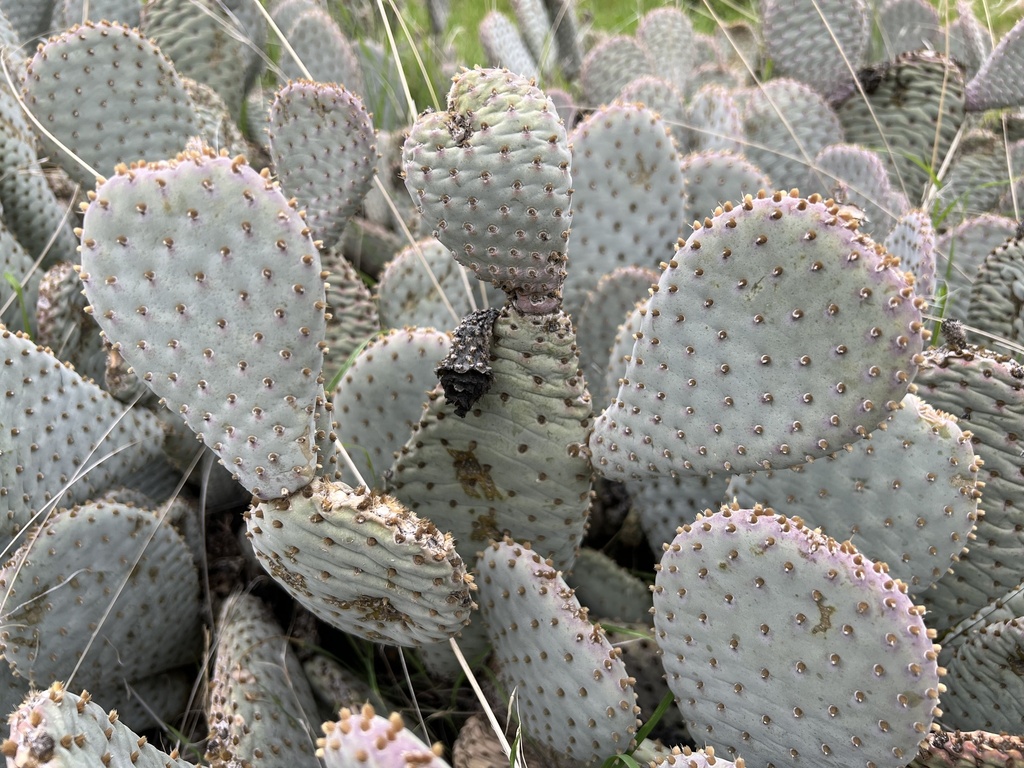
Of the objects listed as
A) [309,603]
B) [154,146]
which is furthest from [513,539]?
[154,146]

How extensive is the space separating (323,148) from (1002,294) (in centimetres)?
123

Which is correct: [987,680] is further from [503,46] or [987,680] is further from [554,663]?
[503,46]

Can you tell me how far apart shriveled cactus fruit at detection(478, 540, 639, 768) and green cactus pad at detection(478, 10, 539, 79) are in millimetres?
1900

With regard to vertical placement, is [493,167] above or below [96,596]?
above

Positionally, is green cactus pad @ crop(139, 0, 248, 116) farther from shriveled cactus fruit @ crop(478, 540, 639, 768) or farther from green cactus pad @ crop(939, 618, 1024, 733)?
green cactus pad @ crop(939, 618, 1024, 733)

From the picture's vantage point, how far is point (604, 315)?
5.49 feet

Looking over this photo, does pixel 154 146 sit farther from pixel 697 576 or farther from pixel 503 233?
pixel 697 576

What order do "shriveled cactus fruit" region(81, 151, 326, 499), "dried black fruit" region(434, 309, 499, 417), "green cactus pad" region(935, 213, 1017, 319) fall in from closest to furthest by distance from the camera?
"shriveled cactus fruit" region(81, 151, 326, 499) → "dried black fruit" region(434, 309, 499, 417) → "green cactus pad" region(935, 213, 1017, 319)

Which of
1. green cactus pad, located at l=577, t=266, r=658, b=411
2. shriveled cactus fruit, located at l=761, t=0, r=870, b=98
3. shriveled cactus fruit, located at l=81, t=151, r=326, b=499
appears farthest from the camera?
shriveled cactus fruit, located at l=761, t=0, r=870, b=98

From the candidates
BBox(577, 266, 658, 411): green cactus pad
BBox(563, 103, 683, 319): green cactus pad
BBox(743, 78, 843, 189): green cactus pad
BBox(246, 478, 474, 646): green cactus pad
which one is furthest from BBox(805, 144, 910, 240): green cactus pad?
BBox(246, 478, 474, 646): green cactus pad

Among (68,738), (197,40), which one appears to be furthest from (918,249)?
(197,40)

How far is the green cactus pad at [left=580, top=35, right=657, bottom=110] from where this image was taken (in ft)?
8.79

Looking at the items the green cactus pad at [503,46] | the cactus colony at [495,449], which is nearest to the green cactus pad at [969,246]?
the cactus colony at [495,449]

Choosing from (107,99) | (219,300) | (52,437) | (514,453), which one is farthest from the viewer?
(107,99)
